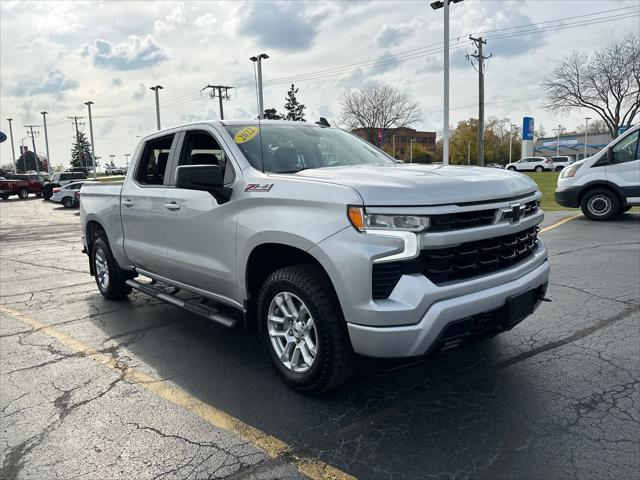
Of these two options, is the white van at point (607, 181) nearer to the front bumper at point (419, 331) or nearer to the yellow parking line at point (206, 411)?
the front bumper at point (419, 331)

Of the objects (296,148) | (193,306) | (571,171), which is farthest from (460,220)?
(571,171)

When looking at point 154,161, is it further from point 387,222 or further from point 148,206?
point 387,222

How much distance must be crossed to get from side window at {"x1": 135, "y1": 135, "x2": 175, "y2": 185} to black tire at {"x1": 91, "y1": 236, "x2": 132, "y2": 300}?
1.19m

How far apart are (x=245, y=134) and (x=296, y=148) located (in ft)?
1.39

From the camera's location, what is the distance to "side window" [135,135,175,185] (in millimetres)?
5129

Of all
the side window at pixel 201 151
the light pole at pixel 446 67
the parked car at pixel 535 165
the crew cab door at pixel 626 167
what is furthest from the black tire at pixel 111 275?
the parked car at pixel 535 165

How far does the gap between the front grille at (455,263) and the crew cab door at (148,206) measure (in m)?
2.56

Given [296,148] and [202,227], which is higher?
[296,148]

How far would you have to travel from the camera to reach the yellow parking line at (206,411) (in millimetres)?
2709

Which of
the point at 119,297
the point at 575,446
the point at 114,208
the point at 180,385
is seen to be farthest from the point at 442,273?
the point at 119,297

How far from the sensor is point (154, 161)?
17.6 feet

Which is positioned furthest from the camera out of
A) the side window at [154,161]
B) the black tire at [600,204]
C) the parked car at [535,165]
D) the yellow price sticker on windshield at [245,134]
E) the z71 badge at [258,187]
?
the parked car at [535,165]

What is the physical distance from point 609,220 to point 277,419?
11063 millimetres

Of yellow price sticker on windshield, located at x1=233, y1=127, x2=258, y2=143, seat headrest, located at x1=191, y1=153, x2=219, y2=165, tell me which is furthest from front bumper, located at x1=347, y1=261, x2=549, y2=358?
seat headrest, located at x1=191, y1=153, x2=219, y2=165
